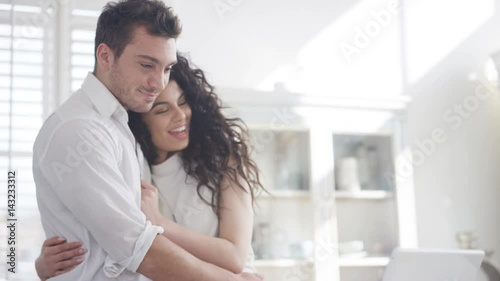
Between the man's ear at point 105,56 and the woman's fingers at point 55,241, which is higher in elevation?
the man's ear at point 105,56

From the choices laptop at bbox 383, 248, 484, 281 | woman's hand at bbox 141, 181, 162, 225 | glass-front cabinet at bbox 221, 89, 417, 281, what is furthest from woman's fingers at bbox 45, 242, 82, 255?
glass-front cabinet at bbox 221, 89, 417, 281

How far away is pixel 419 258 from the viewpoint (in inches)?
67.0

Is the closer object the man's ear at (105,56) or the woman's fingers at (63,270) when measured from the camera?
the woman's fingers at (63,270)

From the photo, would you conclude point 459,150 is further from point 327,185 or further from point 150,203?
point 150,203

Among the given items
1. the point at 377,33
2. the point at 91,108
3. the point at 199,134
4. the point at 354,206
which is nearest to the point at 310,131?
the point at 354,206

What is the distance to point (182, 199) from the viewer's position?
1.79 meters

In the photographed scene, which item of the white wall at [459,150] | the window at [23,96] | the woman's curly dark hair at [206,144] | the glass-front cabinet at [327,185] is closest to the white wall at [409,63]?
the white wall at [459,150]

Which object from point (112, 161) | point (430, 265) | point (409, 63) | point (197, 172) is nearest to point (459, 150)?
point (409, 63)

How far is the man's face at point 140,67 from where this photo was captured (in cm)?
161

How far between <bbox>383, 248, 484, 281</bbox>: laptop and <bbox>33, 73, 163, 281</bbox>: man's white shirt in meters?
0.62

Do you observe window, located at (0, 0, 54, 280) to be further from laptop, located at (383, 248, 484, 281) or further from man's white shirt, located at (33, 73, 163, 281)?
laptop, located at (383, 248, 484, 281)

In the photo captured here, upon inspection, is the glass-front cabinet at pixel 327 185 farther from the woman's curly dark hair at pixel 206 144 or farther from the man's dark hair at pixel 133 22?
the man's dark hair at pixel 133 22

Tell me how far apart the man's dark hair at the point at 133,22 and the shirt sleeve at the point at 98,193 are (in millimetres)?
260

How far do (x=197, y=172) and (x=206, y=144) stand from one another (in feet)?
0.33
